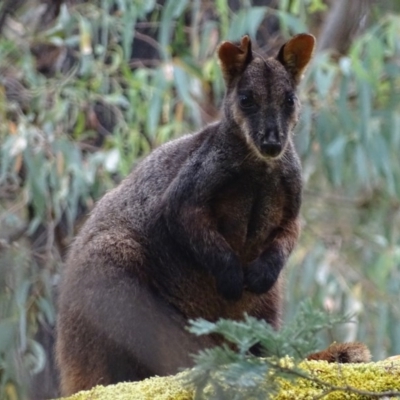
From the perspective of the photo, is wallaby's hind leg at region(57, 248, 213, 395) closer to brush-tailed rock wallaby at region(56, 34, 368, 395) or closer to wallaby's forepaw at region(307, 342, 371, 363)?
brush-tailed rock wallaby at region(56, 34, 368, 395)

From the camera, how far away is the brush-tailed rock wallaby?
169 inches

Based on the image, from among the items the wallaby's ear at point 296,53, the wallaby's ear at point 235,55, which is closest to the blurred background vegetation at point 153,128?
the wallaby's ear at point 296,53

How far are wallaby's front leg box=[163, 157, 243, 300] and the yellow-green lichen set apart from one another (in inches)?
35.5

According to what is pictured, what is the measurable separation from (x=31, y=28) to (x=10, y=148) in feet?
5.90

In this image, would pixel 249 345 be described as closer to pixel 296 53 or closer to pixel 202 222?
pixel 202 222

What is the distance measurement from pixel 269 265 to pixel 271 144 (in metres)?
0.57

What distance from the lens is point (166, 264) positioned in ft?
14.6

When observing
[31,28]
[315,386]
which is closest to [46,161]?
[31,28]

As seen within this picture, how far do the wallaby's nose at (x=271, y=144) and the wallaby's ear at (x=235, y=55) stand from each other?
0.44m

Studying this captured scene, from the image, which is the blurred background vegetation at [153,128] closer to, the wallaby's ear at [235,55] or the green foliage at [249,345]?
the wallaby's ear at [235,55]

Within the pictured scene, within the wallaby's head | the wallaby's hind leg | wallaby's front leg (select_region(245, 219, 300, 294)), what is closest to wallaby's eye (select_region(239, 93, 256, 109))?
the wallaby's head

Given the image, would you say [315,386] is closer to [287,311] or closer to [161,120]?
[287,311]

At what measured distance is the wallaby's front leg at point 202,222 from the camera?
431cm

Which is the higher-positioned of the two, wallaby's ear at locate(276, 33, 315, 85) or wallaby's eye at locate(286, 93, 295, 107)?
wallaby's ear at locate(276, 33, 315, 85)
